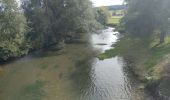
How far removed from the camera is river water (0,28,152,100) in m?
28.0

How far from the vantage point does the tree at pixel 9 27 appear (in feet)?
150

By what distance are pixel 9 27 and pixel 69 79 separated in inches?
756

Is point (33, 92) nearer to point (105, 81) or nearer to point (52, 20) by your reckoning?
point (105, 81)

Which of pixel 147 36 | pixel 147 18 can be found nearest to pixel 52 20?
pixel 147 36

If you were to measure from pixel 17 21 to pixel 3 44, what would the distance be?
5190 mm

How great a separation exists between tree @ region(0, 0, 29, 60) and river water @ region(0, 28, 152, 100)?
2.64 metres

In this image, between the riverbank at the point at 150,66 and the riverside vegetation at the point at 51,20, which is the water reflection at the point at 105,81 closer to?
the riverbank at the point at 150,66

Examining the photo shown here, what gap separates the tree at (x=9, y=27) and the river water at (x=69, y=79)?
2.64 m

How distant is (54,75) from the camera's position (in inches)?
1448

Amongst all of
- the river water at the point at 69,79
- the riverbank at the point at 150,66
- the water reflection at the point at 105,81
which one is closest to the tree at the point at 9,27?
the river water at the point at 69,79

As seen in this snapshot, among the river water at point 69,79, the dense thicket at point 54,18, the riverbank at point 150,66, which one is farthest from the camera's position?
the dense thicket at point 54,18

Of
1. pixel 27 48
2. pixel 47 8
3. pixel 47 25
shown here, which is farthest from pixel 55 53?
pixel 47 8

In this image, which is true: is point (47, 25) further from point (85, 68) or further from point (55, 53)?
point (85, 68)

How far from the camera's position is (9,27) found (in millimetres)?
46375
